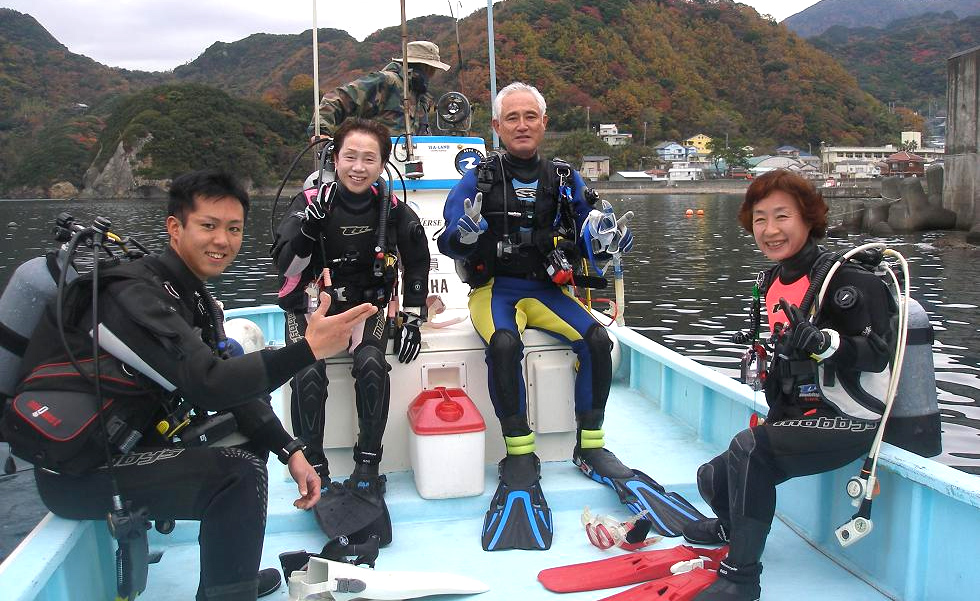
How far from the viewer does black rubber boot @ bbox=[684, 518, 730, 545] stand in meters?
2.89

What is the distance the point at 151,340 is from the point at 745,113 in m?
135

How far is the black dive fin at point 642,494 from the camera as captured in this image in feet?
10.0

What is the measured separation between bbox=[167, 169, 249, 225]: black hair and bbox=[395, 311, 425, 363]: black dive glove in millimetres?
1358

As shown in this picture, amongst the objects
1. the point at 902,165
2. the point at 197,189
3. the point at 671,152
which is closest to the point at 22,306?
the point at 197,189

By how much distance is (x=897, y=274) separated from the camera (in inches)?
97.1

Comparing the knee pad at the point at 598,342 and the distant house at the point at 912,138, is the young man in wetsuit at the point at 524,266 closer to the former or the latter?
the knee pad at the point at 598,342

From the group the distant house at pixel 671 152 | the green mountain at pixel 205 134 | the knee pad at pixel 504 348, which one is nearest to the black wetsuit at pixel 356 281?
the knee pad at pixel 504 348

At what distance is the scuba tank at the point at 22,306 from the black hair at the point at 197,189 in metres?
0.35

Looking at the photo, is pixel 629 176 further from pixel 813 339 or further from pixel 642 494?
pixel 813 339

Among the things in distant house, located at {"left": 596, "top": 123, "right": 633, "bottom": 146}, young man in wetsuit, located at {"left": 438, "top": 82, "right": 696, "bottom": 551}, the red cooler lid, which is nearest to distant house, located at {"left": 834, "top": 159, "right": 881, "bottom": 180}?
distant house, located at {"left": 596, "top": 123, "right": 633, "bottom": 146}

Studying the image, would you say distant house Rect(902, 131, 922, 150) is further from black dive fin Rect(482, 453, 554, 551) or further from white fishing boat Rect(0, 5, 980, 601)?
black dive fin Rect(482, 453, 554, 551)

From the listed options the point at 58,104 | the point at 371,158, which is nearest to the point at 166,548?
the point at 371,158

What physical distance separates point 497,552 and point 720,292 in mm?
13918

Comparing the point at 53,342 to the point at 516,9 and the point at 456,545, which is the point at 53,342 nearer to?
the point at 456,545
